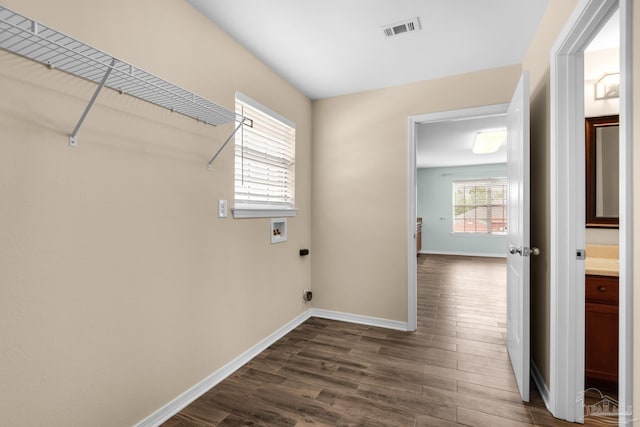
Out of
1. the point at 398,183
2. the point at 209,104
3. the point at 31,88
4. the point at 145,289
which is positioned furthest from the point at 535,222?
the point at 31,88

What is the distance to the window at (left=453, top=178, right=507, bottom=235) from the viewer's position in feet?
25.4

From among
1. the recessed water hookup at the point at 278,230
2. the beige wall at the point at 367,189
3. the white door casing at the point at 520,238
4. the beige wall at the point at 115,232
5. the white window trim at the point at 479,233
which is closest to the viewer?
the beige wall at the point at 115,232

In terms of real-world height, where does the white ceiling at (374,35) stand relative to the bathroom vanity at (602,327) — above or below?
above

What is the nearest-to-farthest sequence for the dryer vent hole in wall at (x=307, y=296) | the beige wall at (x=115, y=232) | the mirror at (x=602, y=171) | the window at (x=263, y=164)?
the beige wall at (x=115, y=232) < the mirror at (x=602, y=171) < the window at (x=263, y=164) < the dryer vent hole in wall at (x=307, y=296)

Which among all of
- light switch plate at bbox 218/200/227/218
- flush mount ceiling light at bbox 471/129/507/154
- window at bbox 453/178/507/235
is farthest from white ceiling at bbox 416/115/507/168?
light switch plate at bbox 218/200/227/218

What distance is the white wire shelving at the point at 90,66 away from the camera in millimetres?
1048

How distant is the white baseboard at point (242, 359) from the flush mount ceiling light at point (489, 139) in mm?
2959

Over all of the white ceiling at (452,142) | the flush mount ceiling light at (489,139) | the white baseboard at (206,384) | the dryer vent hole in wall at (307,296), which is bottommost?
the white baseboard at (206,384)

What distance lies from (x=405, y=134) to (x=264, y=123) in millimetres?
A: 1373

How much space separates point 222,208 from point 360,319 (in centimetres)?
193

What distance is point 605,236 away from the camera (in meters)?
2.27

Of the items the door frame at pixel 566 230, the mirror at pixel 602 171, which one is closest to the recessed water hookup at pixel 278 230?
the door frame at pixel 566 230

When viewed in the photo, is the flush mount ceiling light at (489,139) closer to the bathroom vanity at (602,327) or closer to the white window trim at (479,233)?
the bathroom vanity at (602,327)

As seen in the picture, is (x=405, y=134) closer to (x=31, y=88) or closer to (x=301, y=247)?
(x=301, y=247)
